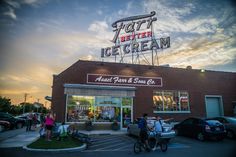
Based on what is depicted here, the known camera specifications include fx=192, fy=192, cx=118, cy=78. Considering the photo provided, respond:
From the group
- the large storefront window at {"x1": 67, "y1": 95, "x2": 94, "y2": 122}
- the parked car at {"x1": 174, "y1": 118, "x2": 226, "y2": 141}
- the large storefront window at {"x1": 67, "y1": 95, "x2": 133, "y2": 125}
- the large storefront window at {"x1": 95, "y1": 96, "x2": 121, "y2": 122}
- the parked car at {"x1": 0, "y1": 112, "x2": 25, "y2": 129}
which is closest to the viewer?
the parked car at {"x1": 174, "y1": 118, "x2": 226, "y2": 141}

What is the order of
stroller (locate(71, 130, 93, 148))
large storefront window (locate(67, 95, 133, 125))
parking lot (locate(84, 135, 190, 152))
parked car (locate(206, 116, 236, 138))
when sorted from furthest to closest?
large storefront window (locate(67, 95, 133, 125)), parked car (locate(206, 116, 236, 138)), stroller (locate(71, 130, 93, 148)), parking lot (locate(84, 135, 190, 152))

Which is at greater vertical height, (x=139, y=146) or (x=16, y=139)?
(x=139, y=146)

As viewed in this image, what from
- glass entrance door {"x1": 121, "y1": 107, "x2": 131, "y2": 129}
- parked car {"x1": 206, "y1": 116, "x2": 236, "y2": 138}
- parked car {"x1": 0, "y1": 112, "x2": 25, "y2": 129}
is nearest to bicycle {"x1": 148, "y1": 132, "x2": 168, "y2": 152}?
parked car {"x1": 206, "y1": 116, "x2": 236, "y2": 138}

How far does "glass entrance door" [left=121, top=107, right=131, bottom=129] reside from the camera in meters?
20.5

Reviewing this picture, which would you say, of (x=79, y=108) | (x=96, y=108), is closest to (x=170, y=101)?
(x=96, y=108)

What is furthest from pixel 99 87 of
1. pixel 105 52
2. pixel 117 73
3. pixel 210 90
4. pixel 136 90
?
pixel 210 90

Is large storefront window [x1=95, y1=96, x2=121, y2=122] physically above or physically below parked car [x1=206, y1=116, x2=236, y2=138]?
above

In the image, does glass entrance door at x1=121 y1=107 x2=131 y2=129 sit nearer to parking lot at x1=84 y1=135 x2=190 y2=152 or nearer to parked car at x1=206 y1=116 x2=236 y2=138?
parking lot at x1=84 y1=135 x2=190 y2=152

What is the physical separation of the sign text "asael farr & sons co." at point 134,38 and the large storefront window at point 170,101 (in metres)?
6.11

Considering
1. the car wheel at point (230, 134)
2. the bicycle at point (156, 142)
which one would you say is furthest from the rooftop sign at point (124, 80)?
the bicycle at point (156, 142)

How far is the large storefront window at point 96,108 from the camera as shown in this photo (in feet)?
64.1

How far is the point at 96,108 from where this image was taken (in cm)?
2003

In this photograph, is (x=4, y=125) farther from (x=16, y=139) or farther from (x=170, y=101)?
(x=170, y=101)

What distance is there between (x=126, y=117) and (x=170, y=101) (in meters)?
5.77
